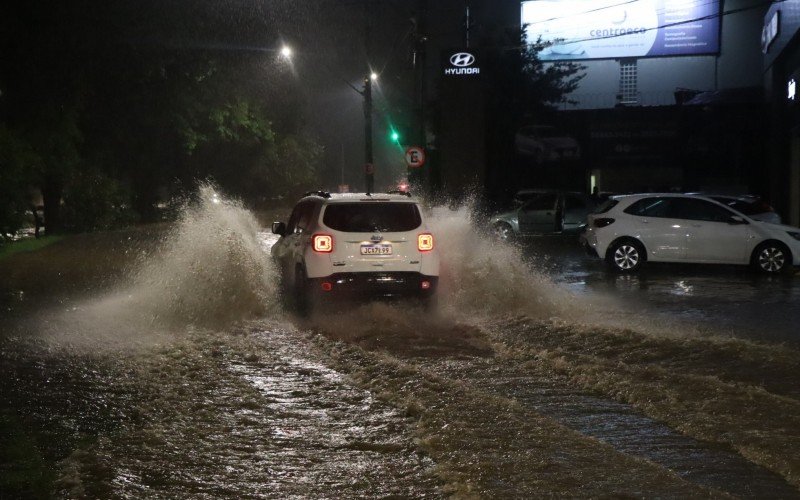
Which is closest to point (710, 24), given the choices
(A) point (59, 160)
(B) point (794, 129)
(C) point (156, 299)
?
(B) point (794, 129)

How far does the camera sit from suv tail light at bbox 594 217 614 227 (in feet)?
61.2

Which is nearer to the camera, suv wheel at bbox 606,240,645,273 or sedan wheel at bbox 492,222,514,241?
suv wheel at bbox 606,240,645,273

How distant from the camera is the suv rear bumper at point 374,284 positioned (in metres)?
12.0

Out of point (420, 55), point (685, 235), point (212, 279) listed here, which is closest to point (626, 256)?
point (685, 235)

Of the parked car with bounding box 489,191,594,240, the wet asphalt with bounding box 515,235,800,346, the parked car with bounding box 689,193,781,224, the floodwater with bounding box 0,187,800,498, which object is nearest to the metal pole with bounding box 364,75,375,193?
the parked car with bounding box 489,191,594,240

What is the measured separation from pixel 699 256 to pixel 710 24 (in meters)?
32.8

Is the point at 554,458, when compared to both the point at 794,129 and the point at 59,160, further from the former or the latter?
the point at 59,160

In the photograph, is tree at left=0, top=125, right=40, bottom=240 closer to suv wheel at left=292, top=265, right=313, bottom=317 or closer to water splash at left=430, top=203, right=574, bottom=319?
water splash at left=430, top=203, right=574, bottom=319

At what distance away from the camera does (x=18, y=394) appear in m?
8.16

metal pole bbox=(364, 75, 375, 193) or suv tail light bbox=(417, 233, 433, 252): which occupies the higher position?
metal pole bbox=(364, 75, 375, 193)

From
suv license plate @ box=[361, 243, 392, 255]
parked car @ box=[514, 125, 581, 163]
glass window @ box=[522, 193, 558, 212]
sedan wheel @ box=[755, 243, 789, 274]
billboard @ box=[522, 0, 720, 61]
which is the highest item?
billboard @ box=[522, 0, 720, 61]

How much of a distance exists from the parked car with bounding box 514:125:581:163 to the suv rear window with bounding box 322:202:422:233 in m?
26.3

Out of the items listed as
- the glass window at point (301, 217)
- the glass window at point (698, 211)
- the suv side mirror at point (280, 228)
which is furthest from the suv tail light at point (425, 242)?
the glass window at point (698, 211)

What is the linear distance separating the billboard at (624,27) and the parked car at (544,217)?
21138 millimetres
